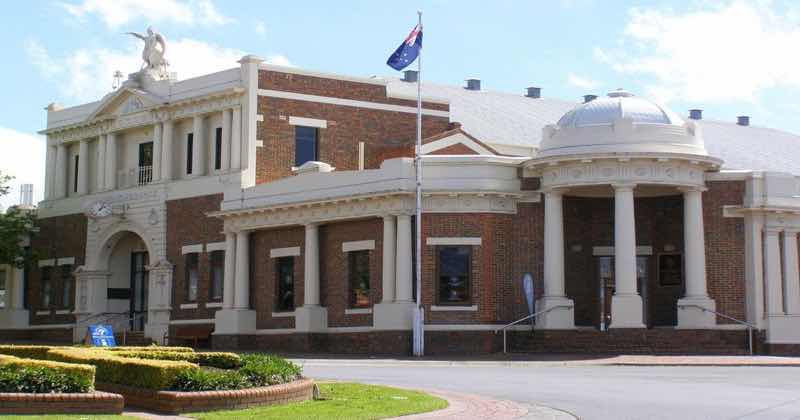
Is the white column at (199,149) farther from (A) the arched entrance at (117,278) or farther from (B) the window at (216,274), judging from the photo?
(A) the arched entrance at (117,278)

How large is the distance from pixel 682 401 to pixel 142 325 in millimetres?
37811

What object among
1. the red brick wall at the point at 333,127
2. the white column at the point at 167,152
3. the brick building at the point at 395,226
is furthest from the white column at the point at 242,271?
the white column at the point at 167,152

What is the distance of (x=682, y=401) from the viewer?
2023 cm

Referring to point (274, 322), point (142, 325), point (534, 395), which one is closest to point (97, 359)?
point (534, 395)

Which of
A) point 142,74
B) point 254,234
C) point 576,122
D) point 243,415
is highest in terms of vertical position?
point 142,74

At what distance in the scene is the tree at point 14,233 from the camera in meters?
56.2

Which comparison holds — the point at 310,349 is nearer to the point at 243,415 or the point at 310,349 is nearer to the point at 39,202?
the point at 39,202

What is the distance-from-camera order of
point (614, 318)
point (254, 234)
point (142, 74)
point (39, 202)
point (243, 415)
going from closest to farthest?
point (243, 415) < point (614, 318) < point (254, 234) < point (142, 74) < point (39, 202)

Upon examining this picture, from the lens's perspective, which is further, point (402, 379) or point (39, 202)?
point (39, 202)

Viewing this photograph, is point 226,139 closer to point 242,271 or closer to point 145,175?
point 242,271

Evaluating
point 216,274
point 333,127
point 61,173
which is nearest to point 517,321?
point 333,127

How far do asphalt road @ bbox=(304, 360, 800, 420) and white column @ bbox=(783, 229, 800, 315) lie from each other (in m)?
9.02

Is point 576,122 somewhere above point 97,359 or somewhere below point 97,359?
above

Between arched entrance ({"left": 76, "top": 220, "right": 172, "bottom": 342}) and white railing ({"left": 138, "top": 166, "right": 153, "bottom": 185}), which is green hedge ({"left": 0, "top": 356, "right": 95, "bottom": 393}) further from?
white railing ({"left": 138, "top": 166, "right": 153, "bottom": 185})
